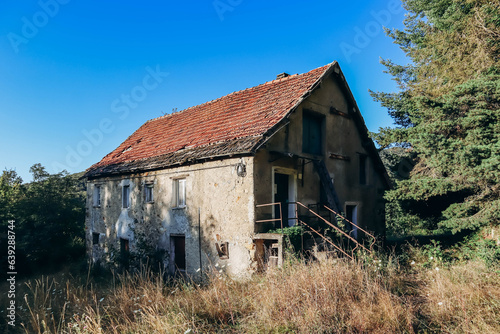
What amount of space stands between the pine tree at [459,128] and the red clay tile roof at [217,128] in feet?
13.8

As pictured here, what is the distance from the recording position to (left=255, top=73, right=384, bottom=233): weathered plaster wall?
10383mm

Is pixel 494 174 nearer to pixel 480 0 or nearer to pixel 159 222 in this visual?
pixel 480 0

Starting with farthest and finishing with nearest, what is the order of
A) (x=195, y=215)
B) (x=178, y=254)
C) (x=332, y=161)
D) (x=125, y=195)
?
(x=125, y=195) < (x=332, y=161) < (x=178, y=254) < (x=195, y=215)

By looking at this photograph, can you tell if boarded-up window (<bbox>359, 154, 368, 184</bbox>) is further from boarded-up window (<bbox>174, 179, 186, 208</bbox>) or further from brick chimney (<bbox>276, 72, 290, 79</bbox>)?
boarded-up window (<bbox>174, 179, 186, 208</bbox>)

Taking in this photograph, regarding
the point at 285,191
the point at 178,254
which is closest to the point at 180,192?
the point at 178,254

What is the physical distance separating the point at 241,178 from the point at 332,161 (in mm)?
4664

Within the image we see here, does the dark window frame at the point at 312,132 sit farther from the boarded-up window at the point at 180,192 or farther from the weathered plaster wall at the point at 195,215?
the boarded-up window at the point at 180,192

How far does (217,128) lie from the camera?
12383 millimetres

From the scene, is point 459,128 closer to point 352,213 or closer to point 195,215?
point 352,213

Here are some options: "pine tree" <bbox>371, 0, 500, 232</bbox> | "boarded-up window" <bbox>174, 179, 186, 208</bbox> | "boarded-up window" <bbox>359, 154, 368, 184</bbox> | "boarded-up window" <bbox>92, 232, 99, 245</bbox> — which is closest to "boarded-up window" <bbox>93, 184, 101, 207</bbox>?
"boarded-up window" <bbox>92, 232, 99, 245</bbox>

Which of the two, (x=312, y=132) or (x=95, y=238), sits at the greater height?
(x=312, y=132)

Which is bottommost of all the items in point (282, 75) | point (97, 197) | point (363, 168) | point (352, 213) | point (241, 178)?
point (352, 213)

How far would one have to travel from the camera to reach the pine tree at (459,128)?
1009 cm

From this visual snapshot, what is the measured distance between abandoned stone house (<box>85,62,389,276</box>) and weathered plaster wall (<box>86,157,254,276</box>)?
37 millimetres
